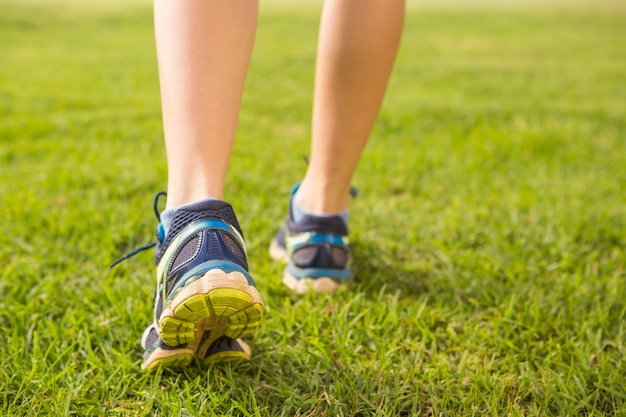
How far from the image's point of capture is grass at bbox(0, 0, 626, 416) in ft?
4.12

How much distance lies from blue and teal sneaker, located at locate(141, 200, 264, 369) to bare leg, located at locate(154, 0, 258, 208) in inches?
2.5

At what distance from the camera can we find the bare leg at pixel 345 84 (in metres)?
1.55

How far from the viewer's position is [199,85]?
3.92 ft

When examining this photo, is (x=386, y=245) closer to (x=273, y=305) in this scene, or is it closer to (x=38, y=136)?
(x=273, y=305)

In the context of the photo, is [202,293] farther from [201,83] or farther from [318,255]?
[318,255]

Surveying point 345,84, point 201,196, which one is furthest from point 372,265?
point 201,196

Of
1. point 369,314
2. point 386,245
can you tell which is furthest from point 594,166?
point 369,314

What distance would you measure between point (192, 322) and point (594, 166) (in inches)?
97.2

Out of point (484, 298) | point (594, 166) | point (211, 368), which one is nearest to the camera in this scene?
point (211, 368)

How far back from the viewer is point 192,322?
3.72 feet

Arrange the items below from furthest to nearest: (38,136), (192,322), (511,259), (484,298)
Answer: (38,136)
(511,259)
(484,298)
(192,322)

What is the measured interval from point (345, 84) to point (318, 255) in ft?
Answer: 1.59

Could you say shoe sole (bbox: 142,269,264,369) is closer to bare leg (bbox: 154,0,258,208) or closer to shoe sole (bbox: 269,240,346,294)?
bare leg (bbox: 154,0,258,208)

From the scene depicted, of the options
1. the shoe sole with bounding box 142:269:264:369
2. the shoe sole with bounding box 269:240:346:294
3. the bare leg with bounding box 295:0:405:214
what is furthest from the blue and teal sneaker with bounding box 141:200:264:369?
the bare leg with bounding box 295:0:405:214
